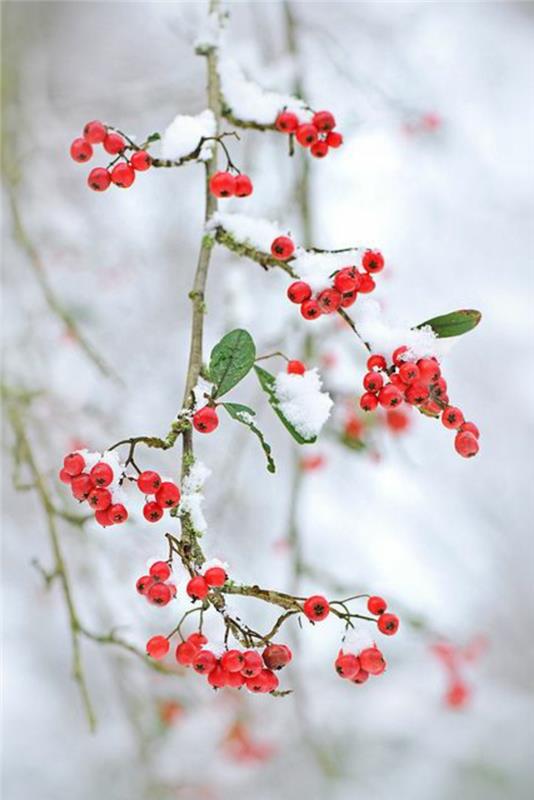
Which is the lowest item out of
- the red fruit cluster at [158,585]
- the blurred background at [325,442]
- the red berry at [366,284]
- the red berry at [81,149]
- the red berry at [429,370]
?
the red fruit cluster at [158,585]

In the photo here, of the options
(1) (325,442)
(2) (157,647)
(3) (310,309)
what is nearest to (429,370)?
(3) (310,309)

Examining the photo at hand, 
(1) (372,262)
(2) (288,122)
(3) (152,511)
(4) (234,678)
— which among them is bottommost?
(4) (234,678)

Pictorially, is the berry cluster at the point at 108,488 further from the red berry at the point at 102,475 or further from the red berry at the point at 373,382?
the red berry at the point at 373,382

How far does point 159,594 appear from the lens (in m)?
0.67

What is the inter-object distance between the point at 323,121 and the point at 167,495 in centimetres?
44

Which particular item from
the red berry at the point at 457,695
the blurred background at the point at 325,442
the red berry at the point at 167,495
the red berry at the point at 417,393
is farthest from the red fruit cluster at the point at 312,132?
the red berry at the point at 457,695

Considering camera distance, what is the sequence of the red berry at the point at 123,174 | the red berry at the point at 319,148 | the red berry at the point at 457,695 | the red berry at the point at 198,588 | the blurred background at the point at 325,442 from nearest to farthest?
the red berry at the point at 198,588
the red berry at the point at 123,174
the red berry at the point at 319,148
the red berry at the point at 457,695
the blurred background at the point at 325,442

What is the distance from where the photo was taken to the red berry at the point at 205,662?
67cm

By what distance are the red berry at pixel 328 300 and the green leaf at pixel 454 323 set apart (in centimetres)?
9

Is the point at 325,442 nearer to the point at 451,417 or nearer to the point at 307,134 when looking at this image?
the point at 307,134

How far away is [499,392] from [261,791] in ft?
6.88

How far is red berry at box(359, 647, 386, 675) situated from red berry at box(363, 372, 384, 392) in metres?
0.21

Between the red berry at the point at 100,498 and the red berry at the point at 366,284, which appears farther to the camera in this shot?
the red berry at the point at 366,284

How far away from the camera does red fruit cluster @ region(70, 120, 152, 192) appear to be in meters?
0.82
